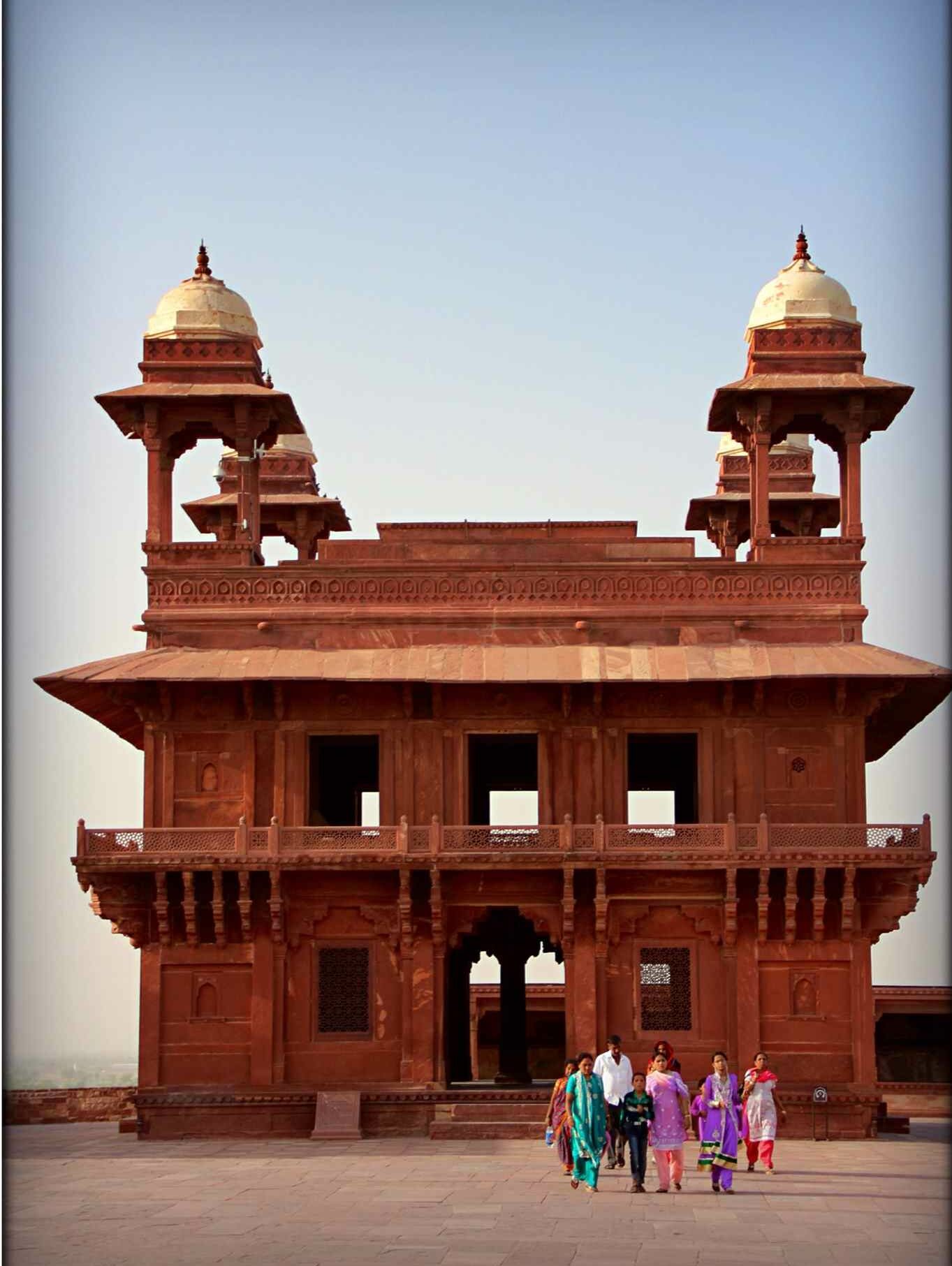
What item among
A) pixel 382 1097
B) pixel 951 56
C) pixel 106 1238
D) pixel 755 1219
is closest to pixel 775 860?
pixel 382 1097

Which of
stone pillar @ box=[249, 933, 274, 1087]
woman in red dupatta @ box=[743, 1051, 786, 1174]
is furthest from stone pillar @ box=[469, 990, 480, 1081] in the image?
woman in red dupatta @ box=[743, 1051, 786, 1174]

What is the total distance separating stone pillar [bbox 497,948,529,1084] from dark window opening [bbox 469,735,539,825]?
2.45 meters

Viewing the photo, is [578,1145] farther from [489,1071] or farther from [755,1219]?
[489,1071]

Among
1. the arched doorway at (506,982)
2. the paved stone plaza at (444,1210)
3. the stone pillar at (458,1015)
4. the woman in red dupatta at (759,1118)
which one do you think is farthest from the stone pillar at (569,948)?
the woman in red dupatta at (759,1118)

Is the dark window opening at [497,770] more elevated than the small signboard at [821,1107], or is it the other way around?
the dark window opening at [497,770]

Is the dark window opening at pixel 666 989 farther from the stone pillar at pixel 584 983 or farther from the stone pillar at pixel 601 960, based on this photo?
the stone pillar at pixel 584 983

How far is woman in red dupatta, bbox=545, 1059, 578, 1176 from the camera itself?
22406 millimetres

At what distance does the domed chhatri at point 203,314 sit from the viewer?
3306cm

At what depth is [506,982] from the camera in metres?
34.6

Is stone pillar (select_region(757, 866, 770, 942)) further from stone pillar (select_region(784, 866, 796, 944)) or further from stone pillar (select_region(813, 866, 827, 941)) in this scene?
stone pillar (select_region(813, 866, 827, 941))

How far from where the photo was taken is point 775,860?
29.6 meters

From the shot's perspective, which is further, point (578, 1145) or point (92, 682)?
point (92, 682)

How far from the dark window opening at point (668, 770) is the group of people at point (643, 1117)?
40.1 ft

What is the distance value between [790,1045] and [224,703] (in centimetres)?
875
